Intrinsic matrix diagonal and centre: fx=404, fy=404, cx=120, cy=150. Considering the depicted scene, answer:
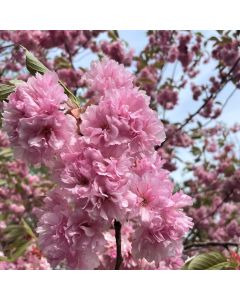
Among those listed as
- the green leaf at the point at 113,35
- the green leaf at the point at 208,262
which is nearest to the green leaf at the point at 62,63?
the green leaf at the point at 113,35

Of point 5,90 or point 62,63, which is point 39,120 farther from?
point 62,63

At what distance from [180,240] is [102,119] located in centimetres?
41

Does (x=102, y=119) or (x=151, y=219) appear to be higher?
(x=102, y=119)

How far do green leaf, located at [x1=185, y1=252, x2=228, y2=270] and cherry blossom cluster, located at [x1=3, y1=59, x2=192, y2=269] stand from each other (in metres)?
0.32

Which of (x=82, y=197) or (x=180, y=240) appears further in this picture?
(x=180, y=240)

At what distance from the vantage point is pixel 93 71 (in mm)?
1266

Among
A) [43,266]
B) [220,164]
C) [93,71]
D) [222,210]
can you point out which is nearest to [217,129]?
[220,164]

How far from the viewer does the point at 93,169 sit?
1.05 m

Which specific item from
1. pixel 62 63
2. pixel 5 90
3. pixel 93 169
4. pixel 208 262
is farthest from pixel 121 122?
pixel 62 63

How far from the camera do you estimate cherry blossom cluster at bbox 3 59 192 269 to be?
3.46 ft

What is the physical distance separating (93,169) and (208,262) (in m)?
0.66

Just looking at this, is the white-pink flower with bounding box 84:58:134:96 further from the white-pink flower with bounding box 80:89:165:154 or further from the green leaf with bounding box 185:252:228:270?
the green leaf with bounding box 185:252:228:270

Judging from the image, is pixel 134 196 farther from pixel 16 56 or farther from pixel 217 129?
pixel 217 129

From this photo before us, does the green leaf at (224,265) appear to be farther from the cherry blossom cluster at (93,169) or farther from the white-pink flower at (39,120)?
the white-pink flower at (39,120)
